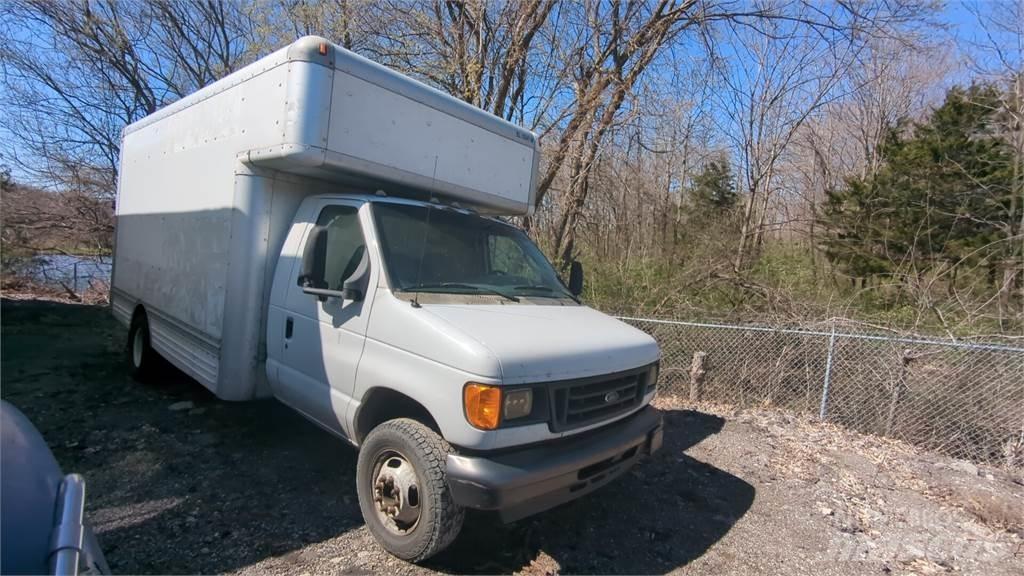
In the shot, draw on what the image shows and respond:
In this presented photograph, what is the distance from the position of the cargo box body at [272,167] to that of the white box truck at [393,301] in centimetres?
2

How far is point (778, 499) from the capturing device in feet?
13.2

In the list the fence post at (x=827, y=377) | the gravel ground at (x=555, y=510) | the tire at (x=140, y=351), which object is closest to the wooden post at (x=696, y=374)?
the gravel ground at (x=555, y=510)

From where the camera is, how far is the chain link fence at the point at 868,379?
5.23 meters

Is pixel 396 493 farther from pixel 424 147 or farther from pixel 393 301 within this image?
pixel 424 147

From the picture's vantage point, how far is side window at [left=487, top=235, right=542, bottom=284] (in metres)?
3.96

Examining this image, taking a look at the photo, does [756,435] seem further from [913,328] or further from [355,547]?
[355,547]

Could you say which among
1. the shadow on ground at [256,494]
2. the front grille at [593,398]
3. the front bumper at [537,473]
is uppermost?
the front grille at [593,398]

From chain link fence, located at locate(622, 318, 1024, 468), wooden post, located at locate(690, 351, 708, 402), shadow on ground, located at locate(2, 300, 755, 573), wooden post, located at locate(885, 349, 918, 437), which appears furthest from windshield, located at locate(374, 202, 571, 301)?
wooden post, located at locate(885, 349, 918, 437)

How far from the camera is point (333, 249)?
358 cm

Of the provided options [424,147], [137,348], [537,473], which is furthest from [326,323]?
[137,348]

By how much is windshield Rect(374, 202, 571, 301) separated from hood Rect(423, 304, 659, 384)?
28 centimetres

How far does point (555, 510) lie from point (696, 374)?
3.77 metres

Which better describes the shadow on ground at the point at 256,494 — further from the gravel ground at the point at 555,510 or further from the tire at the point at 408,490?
the tire at the point at 408,490

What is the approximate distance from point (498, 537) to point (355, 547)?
85 centimetres
